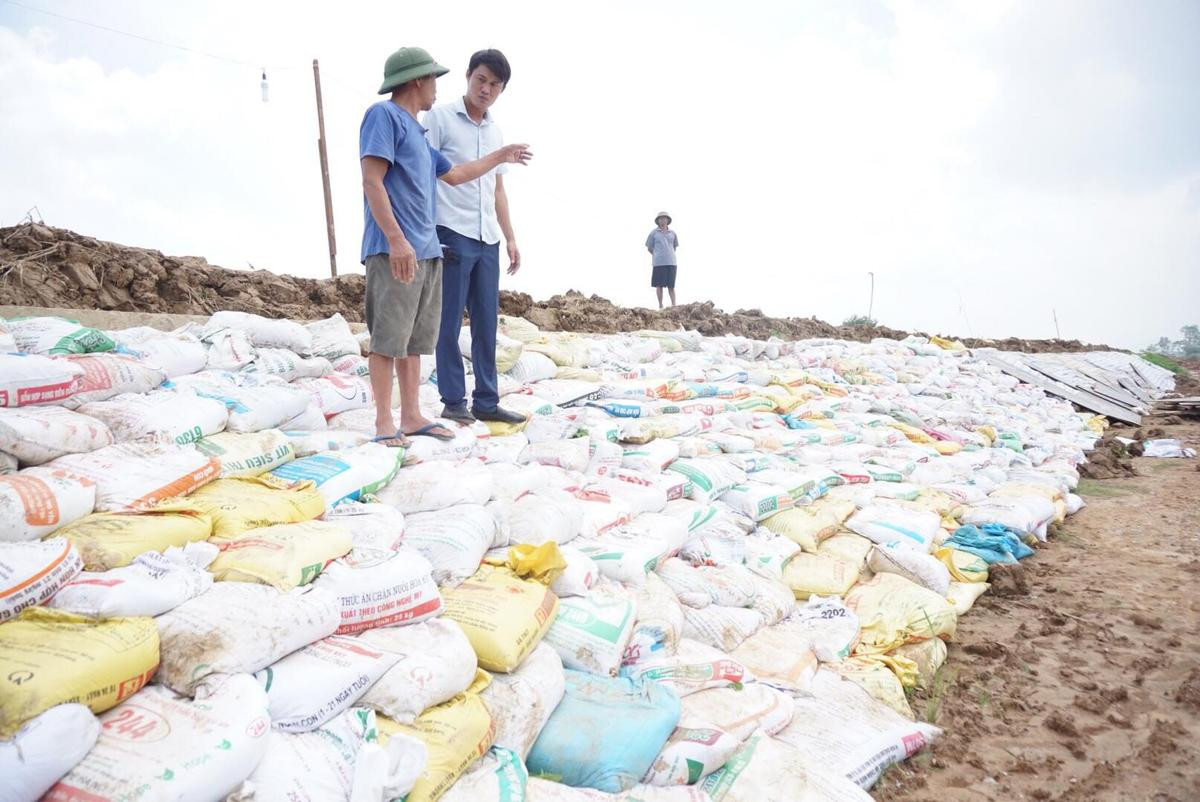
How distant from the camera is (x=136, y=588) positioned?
1.32m

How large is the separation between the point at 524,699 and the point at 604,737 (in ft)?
0.60

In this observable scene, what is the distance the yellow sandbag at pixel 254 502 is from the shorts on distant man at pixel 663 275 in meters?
8.54

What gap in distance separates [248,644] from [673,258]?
927 centimetres

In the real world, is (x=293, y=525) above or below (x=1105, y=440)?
above

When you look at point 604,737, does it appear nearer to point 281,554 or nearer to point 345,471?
point 281,554

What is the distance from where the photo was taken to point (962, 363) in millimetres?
9266

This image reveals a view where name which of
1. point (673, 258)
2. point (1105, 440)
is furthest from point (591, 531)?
point (673, 258)

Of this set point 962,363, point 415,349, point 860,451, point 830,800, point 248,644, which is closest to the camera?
point 248,644

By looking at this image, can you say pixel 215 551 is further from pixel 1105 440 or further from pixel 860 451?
pixel 1105 440

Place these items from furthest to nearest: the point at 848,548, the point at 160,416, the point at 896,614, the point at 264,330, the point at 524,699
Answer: the point at 264,330
the point at 848,548
the point at 896,614
the point at 160,416
the point at 524,699

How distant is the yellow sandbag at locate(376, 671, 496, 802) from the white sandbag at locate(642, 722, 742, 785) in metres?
0.36

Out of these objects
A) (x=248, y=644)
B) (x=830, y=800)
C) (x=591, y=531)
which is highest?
(x=248, y=644)

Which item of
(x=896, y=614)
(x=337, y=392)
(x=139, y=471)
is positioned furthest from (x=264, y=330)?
(x=896, y=614)

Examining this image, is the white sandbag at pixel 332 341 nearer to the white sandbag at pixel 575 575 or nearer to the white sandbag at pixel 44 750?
the white sandbag at pixel 575 575
